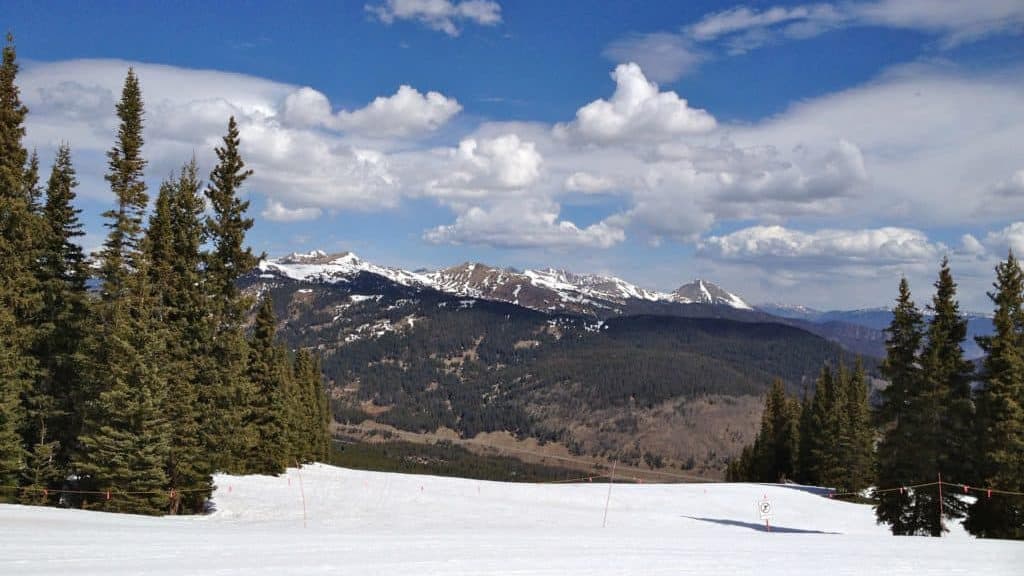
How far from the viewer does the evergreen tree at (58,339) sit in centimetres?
2981

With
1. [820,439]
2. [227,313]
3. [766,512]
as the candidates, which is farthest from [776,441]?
[227,313]

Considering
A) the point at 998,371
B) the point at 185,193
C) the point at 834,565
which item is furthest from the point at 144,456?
the point at 998,371

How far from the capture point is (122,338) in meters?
28.5

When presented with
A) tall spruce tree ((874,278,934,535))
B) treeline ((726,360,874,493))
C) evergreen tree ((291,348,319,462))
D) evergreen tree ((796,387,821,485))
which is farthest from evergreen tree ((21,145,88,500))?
evergreen tree ((796,387,821,485))

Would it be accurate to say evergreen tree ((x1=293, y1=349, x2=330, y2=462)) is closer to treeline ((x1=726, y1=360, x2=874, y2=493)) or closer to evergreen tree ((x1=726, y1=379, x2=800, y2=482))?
treeline ((x1=726, y1=360, x2=874, y2=493))

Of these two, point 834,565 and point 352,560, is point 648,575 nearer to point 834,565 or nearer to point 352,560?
point 834,565

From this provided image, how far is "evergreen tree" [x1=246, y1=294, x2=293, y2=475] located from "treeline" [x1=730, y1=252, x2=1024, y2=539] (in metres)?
35.9

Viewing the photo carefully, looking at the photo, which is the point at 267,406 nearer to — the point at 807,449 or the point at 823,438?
the point at 823,438

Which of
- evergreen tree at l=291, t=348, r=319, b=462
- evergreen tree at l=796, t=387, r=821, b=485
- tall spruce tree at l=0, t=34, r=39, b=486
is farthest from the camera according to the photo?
evergreen tree at l=796, t=387, r=821, b=485

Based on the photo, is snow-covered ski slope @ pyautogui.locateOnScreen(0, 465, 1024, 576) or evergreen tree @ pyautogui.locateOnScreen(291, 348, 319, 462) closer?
snow-covered ski slope @ pyautogui.locateOnScreen(0, 465, 1024, 576)

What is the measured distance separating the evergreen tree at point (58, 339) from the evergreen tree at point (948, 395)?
119 ft

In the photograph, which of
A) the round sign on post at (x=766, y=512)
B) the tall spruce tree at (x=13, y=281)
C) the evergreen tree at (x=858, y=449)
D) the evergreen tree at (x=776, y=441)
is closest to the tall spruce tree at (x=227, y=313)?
the tall spruce tree at (x=13, y=281)

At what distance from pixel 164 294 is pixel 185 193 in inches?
188

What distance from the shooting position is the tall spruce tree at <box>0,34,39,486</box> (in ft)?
89.1
